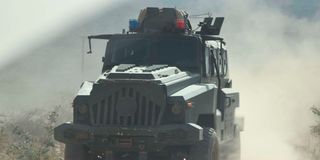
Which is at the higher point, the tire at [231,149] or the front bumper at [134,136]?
the front bumper at [134,136]

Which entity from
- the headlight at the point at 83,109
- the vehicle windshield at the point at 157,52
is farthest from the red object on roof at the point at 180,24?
the headlight at the point at 83,109

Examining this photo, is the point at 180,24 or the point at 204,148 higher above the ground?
the point at 180,24

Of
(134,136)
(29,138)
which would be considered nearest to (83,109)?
(134,136)

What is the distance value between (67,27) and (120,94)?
24.9 m

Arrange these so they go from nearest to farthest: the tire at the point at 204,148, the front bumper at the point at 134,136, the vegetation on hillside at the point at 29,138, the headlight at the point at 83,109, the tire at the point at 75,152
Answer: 1. the front bumper at the point at 134,136
2. the tire at the point at 204,148
3. the headlight at the point at 83,109
4. the tire at the point at 75,152
5. the vegetation on hillside at the point at 29,138

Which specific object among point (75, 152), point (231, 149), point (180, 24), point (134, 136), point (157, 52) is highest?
point (180, 24)

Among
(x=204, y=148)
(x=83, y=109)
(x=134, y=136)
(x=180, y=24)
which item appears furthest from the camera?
(x=180, y=24)

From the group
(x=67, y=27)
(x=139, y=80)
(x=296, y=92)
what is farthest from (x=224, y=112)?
(x=67, y=27)

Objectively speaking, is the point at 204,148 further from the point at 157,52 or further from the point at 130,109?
the point at 157,52

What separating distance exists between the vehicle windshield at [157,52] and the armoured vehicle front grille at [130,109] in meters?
1.65

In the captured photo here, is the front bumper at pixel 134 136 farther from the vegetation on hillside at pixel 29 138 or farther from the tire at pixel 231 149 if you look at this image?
the vegetation on hillside at pixel 29 138

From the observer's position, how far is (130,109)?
906 cm

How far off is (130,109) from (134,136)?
36 cm

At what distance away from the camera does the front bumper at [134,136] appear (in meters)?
8.90
